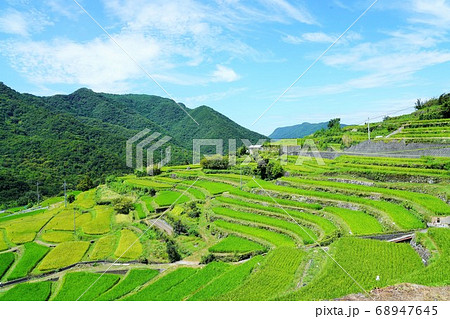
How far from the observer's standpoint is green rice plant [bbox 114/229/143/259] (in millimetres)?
14648

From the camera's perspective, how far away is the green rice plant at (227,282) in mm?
8711

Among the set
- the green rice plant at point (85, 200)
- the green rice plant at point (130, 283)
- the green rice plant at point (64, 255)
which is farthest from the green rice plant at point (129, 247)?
the green rice plant at point (85, 200)

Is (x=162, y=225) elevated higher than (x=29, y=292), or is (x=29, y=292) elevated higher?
(x=162, y=225)

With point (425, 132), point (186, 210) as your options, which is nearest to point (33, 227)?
point (186, 210)

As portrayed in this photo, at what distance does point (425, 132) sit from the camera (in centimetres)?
2009

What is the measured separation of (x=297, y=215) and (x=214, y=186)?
36.4ft

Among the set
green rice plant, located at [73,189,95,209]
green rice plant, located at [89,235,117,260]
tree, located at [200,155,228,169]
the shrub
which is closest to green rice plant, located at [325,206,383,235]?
the shrub

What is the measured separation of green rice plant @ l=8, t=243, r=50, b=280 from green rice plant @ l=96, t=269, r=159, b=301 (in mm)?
5515

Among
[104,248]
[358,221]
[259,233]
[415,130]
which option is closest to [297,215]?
[259,233]

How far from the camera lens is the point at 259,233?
13.8 m

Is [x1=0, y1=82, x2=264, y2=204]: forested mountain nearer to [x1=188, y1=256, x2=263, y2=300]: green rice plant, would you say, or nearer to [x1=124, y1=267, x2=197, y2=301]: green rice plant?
[x1=124, y1=267, x2=197, y2=301]: green rice plant

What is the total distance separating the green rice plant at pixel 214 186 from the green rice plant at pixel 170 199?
6.40 ft

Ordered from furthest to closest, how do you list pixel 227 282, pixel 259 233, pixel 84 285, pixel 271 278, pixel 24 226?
pixel 24 226 → pixel 259 233 → pixel 84 285 → pixel 227 282 → pixel 271 278

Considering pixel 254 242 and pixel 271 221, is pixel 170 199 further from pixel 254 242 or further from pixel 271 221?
pixel 254 242
